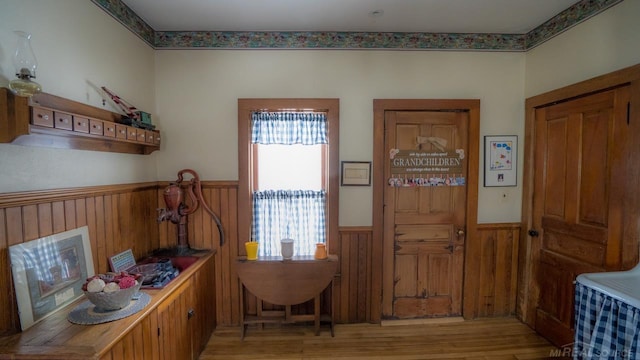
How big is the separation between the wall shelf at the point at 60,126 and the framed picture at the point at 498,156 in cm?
304

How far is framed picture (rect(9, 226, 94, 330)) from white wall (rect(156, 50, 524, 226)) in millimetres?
1019

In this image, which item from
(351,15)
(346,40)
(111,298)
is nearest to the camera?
(111,298)

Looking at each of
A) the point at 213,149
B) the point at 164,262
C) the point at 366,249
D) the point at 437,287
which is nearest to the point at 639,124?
the point at 437,287

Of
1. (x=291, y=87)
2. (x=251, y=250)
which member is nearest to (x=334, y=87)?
(x=291, y=87)

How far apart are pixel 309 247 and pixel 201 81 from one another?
1858mm

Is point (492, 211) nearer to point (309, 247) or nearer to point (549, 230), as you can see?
point (549, 230)

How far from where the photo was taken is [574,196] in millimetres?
2047

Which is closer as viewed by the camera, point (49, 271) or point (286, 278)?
point (49, 271)

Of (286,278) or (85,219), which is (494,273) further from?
(85,219)

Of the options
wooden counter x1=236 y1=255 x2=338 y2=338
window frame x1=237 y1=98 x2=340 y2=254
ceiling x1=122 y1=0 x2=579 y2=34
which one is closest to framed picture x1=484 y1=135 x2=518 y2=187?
ceiling x1=122 y1=0 x2=579 y2=34

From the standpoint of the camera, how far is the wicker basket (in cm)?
132

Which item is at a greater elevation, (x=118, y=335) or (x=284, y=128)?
(x=284, y=128)

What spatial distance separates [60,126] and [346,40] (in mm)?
2159

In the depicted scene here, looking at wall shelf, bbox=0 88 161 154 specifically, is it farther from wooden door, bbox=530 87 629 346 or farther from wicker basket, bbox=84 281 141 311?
wooden door, bbox=530 87 629 346
